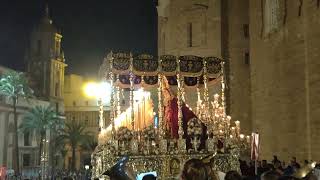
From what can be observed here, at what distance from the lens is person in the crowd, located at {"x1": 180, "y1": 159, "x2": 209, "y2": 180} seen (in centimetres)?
601

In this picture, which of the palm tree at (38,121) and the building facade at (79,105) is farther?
the building facade at (79,105)

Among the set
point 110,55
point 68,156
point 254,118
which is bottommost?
point 68,156

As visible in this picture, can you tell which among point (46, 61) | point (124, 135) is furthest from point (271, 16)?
point (46, 61)

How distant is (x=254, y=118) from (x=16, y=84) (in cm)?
3003

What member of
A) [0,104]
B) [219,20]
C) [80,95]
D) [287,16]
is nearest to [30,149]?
[0,104]

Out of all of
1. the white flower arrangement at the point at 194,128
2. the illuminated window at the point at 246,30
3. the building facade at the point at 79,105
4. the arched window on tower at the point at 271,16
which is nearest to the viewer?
the white flower arrangement at the point at 194,128

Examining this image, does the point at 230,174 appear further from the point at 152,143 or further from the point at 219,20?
the point at 219,20

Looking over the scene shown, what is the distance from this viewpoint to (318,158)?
19938mm

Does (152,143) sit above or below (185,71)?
below

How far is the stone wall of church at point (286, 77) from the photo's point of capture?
20.4 metres

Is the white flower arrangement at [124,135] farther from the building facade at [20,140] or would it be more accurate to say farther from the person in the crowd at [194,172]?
the building facade at [20,140]

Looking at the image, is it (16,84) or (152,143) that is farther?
(16,84)

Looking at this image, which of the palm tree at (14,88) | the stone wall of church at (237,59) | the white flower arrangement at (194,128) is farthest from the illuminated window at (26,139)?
the white flower arrangement at (194,128)

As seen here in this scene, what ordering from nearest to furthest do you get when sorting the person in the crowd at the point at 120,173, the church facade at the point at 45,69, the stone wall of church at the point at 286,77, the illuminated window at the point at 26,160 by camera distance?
the person in the crowd at the point at 120,173, the stone wall of church at the point at 286,77, the illuminated window at the point at 26,160, the church facade at the point at 45,69
